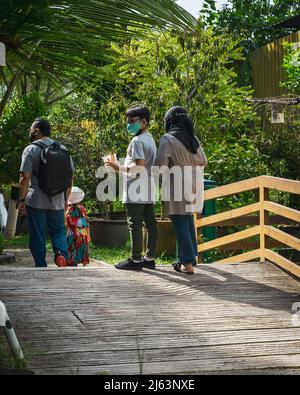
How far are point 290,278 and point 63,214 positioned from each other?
2.29m

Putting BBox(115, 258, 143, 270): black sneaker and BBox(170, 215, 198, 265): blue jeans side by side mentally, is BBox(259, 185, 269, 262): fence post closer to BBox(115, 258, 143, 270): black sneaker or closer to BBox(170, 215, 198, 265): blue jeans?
BBox(170, 215, 198, 265): blue jeans

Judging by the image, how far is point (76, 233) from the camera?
29.1 feet

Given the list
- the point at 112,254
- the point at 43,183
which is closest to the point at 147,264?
the point at 43,183

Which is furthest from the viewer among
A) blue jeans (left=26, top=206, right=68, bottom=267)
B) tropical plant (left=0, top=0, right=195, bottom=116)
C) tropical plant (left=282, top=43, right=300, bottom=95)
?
tropical plant (left=282, top=43, right=300, bottom=95)

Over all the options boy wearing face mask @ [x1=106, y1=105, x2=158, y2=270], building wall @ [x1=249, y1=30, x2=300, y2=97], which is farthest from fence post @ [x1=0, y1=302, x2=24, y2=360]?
building wall @ [x1=249, y1=30, x2=300, y2=97]

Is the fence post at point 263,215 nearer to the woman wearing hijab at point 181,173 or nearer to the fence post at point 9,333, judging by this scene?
the woman wearing hijab at point 181,173

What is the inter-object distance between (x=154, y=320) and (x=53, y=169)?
233 cm

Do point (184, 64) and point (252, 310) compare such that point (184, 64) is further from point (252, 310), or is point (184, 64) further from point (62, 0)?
point (62, 0)

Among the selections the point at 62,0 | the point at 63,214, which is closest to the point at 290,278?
the point at 63,214

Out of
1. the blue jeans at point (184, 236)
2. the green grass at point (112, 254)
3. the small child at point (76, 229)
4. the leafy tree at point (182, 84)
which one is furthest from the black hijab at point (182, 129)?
the leafy tree at point (182, 84)

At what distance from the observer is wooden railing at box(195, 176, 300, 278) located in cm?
767

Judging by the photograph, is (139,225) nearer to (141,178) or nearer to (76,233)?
(141,178)

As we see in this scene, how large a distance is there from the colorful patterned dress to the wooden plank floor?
4.02 ft

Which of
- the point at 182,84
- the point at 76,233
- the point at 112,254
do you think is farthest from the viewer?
the point at 182,84
